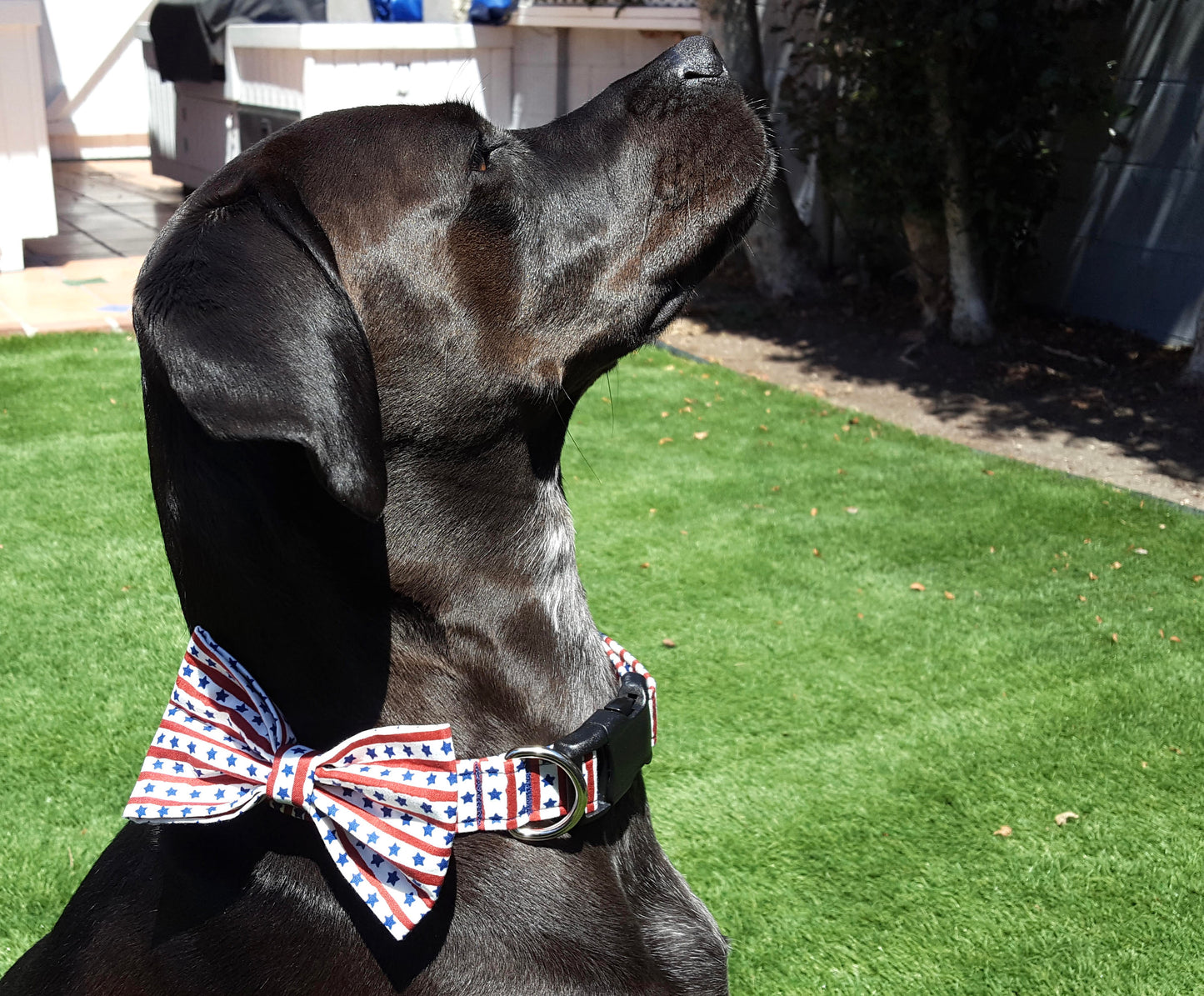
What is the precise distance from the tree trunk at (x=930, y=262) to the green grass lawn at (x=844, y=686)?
1767 millimetres

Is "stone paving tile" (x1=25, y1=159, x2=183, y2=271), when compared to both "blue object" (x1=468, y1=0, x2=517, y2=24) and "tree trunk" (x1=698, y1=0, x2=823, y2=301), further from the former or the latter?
"tree trunk" (x1=698, y1=0, x2=823, y2=301)

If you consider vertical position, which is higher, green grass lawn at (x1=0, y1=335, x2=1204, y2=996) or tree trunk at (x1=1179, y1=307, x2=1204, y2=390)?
tree trunk at (x1=1179, y1=307, x2=1204, y2=390)

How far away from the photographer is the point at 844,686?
380 cm

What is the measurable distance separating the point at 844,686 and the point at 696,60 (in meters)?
2.19

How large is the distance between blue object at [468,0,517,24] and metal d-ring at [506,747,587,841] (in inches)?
373

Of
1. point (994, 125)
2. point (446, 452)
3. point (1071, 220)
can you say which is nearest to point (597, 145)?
point (446, 452)

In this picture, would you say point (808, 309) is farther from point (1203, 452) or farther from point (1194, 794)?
point (1194, 794)

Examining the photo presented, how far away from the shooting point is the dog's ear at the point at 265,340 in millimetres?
1418

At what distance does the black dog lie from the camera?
157 cm

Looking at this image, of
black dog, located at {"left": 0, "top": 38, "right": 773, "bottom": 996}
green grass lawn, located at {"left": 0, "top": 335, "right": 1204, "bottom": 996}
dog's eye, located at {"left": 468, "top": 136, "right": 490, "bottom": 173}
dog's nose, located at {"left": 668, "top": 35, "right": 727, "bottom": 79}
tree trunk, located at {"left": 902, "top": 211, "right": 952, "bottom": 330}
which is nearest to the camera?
black dog, located at {"left": 0, "top": 38, "right": 773, "bottom": 996}

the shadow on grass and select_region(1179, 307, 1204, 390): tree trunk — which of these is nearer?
the shadow on grass

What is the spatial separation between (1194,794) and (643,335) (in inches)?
88.0

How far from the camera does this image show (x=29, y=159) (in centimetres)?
861

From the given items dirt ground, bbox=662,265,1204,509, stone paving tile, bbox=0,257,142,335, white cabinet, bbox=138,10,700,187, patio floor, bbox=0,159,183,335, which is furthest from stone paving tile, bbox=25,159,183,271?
dirt ground, bbox=662,265,1204,509
